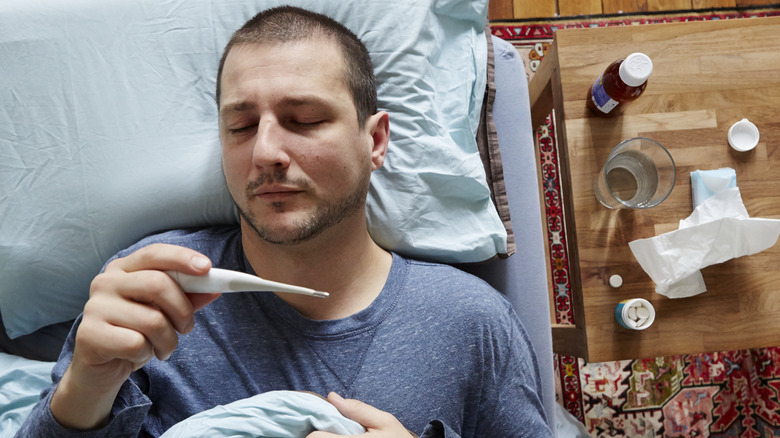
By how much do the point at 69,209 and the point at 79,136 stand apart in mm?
145

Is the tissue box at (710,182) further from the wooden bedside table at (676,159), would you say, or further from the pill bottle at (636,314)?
the pill bottle at (636,314)

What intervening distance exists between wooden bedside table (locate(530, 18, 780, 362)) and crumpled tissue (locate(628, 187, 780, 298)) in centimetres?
3

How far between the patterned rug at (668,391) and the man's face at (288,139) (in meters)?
1.04

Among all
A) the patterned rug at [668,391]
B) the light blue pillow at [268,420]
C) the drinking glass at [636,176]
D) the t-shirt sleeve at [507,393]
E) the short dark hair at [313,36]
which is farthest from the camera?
the patterned rug at [668,391]

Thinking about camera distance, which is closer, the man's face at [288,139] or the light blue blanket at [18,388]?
the man's face at [288,139]

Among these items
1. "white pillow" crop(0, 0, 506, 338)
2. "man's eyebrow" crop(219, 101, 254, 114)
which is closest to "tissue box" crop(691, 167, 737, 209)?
"white pillow" crop(0, 0, 506, 338)

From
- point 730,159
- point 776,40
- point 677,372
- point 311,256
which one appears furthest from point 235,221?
→ point 677,372

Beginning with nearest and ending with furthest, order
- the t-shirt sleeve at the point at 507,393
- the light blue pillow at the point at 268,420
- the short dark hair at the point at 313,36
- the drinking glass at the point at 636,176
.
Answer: the light blue pillow at the point at 268,420 < the short dark hair at the point at 313,36 < the t-shirt sleeve at the point at 507,393 < the drinking glass at the point at 636,176

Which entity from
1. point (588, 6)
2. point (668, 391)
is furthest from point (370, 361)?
point (588, 6)

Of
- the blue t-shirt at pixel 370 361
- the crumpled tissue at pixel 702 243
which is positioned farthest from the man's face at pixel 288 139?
the crumpled tissue at pixel 702 243

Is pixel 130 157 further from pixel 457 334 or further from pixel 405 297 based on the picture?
pixel 457 334

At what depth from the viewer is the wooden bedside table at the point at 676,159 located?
1.15m

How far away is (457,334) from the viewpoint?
3.33 feet

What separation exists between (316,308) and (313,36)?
488 mm
